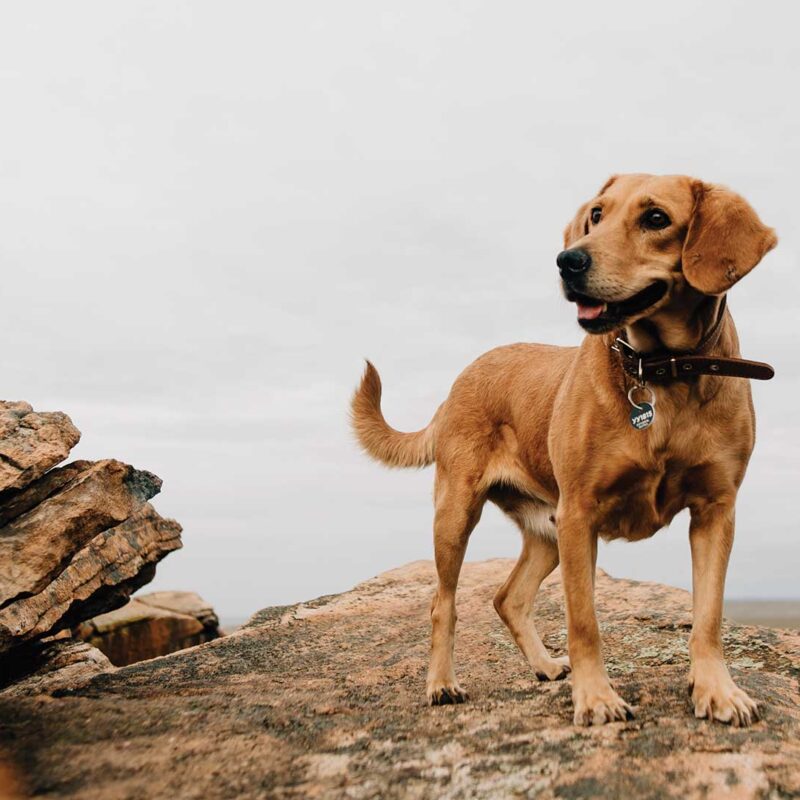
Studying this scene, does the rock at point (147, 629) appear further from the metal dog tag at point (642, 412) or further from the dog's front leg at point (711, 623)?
the metal dog tag at point (642, 412)

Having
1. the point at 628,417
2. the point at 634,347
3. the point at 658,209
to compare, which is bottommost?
the point at 628,417

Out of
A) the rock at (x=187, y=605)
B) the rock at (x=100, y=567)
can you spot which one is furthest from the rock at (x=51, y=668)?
the rock at (x=187, y=605)

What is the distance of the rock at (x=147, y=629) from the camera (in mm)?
11414

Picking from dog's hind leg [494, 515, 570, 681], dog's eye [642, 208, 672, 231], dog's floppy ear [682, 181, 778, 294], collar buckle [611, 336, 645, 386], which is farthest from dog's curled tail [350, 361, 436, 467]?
dog's floppy ear [682, 181, 778, 294]

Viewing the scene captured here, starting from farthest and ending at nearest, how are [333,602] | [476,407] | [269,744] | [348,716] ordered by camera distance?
[333,602] → [476,407] → [348,716] → [269,744]

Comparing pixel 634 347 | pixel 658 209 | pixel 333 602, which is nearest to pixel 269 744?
pixel 634 347

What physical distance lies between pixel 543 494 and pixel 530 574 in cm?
80

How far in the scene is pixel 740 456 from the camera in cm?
436

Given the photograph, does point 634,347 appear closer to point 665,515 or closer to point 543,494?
point 665,515

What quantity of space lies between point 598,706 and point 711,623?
76 cm

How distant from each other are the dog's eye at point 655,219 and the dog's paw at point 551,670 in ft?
8.99

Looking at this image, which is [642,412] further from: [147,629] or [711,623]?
[147,629]

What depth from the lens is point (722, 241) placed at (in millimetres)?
4305

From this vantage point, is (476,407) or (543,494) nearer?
(543,494)
